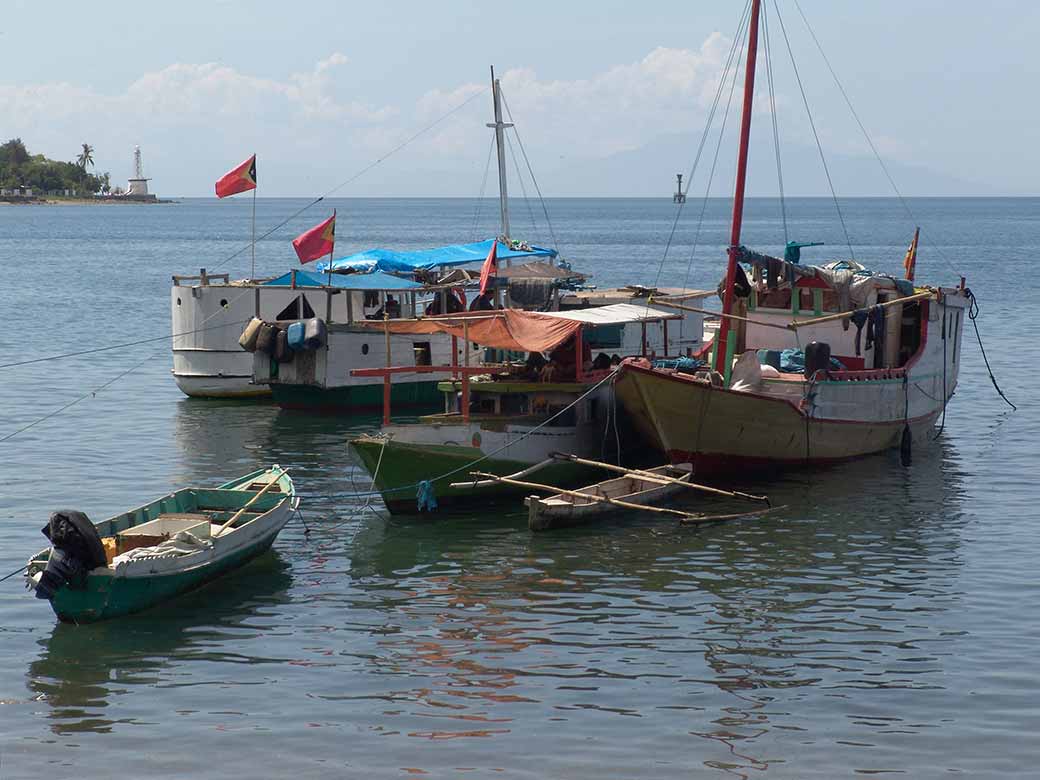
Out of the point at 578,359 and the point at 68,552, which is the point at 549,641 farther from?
the point at 578,359

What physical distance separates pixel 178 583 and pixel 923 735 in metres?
10.4

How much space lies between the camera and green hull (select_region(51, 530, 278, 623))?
18.5 meters

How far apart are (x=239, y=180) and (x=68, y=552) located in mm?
20560

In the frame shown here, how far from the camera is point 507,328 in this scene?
85.6 feet

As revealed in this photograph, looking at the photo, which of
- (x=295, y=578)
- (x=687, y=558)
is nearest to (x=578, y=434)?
(x=687, y=558)

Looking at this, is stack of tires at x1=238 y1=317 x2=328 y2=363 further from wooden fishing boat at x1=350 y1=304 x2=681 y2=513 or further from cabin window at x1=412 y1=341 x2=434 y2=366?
wooden fishing boat at x1=350 y1=304 x2=681 y2=513

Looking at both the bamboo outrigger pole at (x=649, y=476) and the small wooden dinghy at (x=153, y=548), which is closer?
the small wooden dinghy at (x=153, y=548)

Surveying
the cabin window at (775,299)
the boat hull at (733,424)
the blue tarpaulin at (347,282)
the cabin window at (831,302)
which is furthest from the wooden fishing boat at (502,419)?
the blue tarpaulin at (347,282)

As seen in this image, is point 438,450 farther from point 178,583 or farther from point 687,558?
point 178,583

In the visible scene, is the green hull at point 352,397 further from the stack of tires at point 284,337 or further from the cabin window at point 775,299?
the cabin window at point 775,299

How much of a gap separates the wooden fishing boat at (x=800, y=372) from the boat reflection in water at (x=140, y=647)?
9493 mm

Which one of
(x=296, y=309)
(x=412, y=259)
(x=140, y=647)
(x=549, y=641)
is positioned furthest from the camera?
(x=412, y=259)

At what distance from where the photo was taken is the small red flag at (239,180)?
36.6 meters

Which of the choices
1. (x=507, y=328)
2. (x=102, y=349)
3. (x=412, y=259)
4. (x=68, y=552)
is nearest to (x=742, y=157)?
(x=507, y=328)
